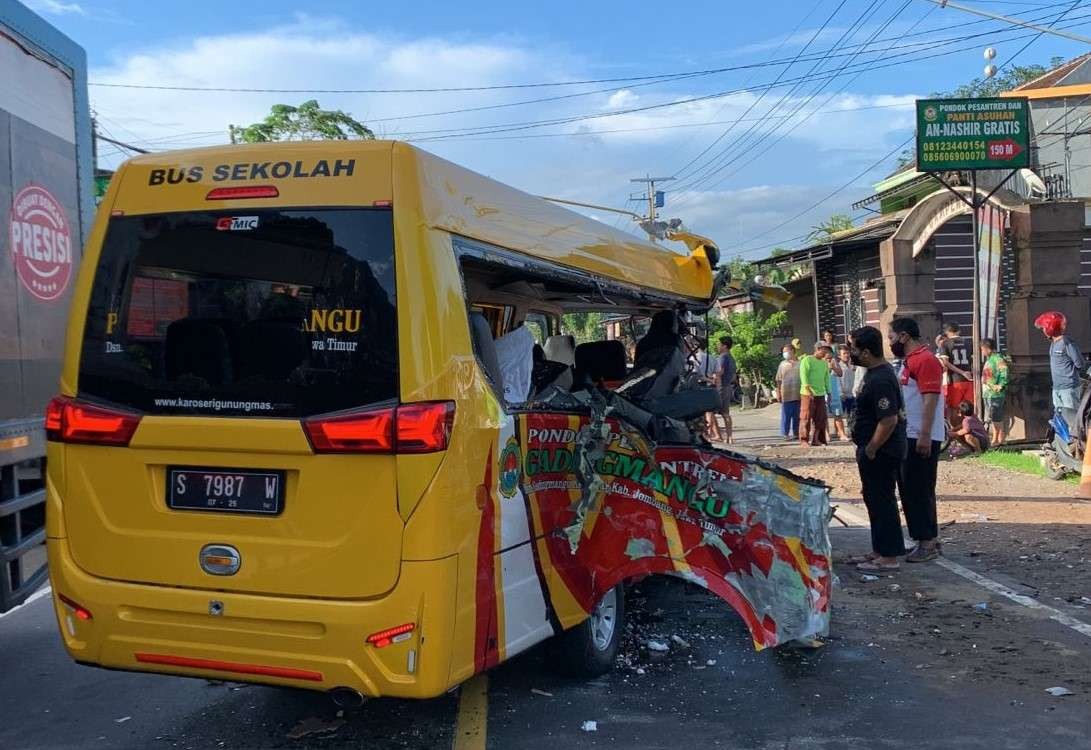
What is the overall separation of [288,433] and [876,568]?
17.2 feet

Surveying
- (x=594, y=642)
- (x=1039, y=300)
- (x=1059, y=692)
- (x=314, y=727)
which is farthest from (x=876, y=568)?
(x=1039, y=300)

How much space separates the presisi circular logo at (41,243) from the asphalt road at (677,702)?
7.13 ft

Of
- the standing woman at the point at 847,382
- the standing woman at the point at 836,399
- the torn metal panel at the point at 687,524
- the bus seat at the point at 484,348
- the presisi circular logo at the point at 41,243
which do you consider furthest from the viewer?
the standing woman at the point at 847,382

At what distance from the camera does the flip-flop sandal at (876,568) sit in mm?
7293

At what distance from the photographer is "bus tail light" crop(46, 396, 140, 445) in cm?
382

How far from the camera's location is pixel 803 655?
5492 millimetres

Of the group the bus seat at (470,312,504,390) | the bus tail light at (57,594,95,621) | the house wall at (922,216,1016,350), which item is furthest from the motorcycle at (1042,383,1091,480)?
the house wall at (922,216,1016,350)

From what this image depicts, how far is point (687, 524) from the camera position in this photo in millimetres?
4973

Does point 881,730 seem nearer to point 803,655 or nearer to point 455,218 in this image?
point 803,655

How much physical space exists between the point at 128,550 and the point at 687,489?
8.71 feet

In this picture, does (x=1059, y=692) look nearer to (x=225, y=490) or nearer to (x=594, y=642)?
(x=594, y=642)

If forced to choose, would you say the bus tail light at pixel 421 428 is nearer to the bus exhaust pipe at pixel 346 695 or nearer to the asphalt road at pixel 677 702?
the bus exhaust pipe at pixel 346 695

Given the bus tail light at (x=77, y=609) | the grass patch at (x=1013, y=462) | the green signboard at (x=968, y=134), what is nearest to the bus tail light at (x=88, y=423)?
the bus tail light at (x=77, y=609)

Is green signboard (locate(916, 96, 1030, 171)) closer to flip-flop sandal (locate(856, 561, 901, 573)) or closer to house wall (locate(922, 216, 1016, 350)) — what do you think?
house wall (locate(922, 216, 1016, 350))
